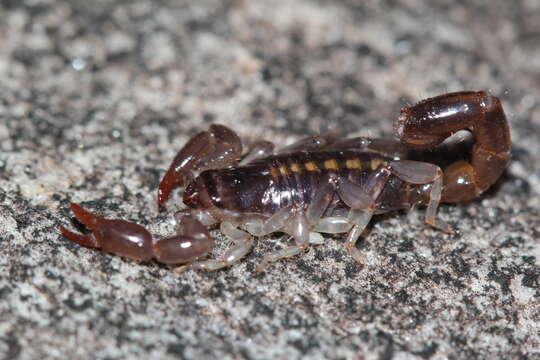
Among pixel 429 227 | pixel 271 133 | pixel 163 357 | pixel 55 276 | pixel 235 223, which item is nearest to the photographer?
pixel 163 357

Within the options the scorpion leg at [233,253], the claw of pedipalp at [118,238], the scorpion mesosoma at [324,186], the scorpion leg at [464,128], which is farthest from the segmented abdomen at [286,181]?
the claw of pedipalp at [118,238]

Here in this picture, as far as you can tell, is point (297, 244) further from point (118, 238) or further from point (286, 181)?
point (118, 238)

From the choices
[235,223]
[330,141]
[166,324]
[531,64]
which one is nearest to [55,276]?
[166,324]

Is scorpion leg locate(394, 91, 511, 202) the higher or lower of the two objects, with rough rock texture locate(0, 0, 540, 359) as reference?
higher

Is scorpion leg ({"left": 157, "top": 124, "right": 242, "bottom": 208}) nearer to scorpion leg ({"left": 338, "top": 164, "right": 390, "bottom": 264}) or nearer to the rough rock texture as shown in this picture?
the rough rock texture

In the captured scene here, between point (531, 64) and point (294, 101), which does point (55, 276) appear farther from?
point (531, 64)

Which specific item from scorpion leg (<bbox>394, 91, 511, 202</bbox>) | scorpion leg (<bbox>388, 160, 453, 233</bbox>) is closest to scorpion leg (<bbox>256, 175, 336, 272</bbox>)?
scorpion leg (<bbox>388, 160, 453, 233</bbox>)
